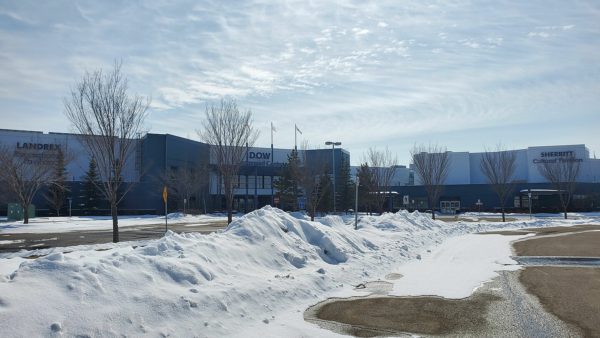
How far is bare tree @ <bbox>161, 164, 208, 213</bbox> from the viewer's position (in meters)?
58.5

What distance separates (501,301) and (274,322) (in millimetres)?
4321

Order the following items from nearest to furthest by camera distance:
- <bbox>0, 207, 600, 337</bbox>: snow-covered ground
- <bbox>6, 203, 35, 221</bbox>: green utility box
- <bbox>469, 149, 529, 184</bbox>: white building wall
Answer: <bbox>0, 207, 600, 337</bbox>: snow-covered ground, <bbox>6, 203, 35, 221</bbox>: green utility box, <bbox>469, 149, 529, 184</bbox>: white building wall

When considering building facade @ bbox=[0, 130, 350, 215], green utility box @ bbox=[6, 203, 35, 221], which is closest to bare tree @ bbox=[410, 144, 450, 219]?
building facade @ bbox=[0, 130, 350, 215]

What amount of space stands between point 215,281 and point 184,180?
5086cm

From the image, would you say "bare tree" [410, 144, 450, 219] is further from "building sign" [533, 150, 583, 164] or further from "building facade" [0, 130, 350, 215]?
"building sign" [533, 150, 583, 164]

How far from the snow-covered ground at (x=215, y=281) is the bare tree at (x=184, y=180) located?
45.6 m

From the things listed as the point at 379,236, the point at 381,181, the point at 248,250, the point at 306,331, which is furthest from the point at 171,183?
the point at 306,331

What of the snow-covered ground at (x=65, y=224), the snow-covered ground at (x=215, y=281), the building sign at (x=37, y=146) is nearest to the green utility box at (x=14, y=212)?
the snow-covered ground at (x=65, y=224)

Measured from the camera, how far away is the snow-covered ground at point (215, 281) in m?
5.98

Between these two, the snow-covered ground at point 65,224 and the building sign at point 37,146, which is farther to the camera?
the building sign at point 37,146

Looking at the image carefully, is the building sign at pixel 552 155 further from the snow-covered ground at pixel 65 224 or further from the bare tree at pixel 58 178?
the bare tree at pixel 58 178

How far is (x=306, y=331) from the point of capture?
688 centimetres

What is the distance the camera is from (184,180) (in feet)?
190

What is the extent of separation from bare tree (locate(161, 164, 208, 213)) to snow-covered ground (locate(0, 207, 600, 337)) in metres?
45.6
